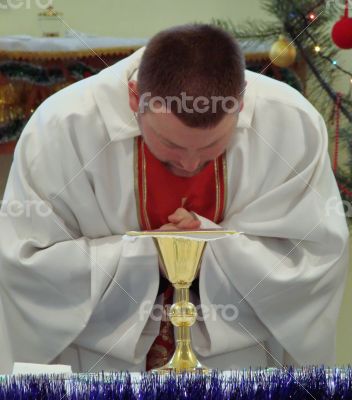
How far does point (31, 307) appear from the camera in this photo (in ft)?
6.96

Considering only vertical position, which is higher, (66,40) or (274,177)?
(66,40)

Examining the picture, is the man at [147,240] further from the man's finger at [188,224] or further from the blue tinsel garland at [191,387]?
the blue tinsel garland at [191,387]

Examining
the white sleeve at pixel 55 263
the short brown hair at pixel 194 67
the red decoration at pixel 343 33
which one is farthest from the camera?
the red decoration at pixel 343 33

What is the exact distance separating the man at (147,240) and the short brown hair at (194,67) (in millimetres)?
184

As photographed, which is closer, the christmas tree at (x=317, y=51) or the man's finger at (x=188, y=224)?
the man's finger at (x=188, y=224)

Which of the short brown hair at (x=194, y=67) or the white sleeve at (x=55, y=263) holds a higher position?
the short brown hair at (x=194, y=67)

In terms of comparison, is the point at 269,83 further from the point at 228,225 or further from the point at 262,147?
the point at 228,225

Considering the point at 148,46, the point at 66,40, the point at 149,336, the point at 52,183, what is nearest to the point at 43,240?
the point at 52,183

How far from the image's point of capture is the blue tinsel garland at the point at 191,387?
45.0 inches

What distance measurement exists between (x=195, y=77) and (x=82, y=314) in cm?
58

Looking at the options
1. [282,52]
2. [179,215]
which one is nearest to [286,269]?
[179,215]

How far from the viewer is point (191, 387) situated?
1158 mm

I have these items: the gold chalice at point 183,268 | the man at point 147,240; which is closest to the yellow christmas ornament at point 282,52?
the man at point 147,240

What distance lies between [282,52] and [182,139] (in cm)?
141
